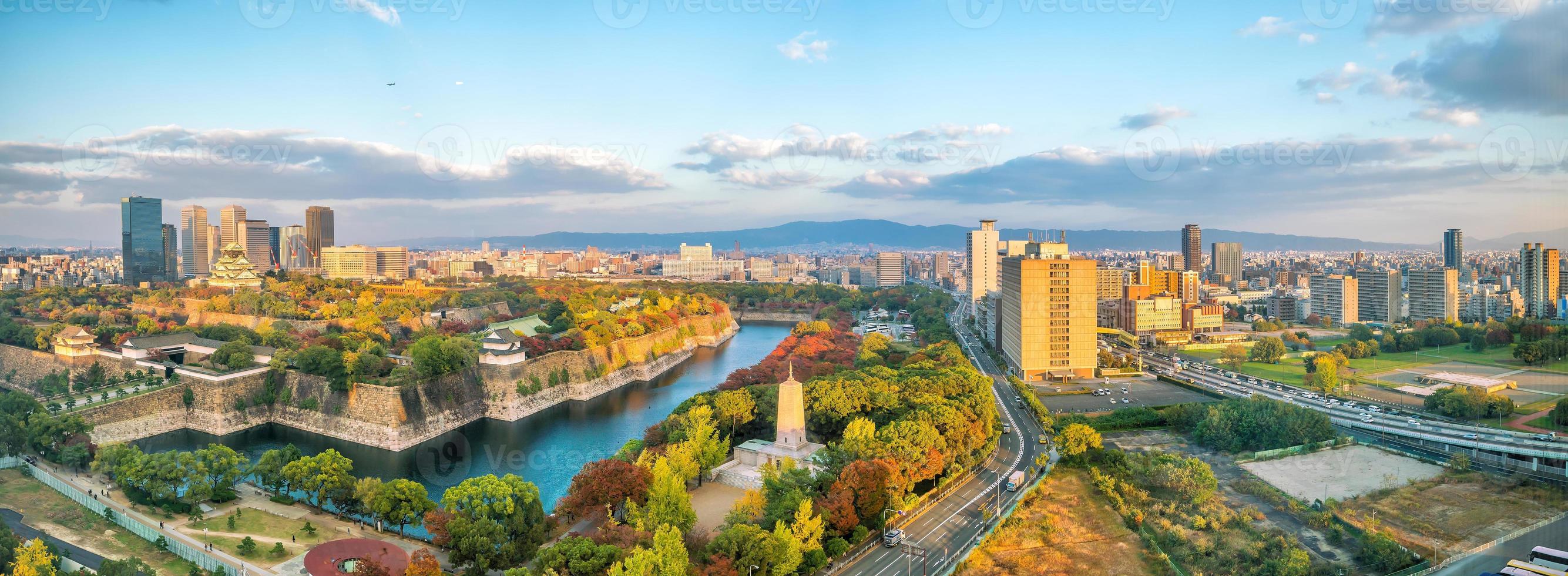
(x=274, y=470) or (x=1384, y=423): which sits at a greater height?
(x=274, y=470)

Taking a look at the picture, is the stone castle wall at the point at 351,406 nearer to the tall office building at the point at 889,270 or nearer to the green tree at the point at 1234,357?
the green tree at the point at 1234,357

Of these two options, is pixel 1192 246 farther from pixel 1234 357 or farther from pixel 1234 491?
pixel 1234 491

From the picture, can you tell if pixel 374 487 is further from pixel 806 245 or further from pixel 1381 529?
pixel 806 245

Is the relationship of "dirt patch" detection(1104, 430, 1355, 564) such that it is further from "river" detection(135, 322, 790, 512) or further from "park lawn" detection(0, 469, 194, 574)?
"park lawn" detection(0, 469, 194, 574)

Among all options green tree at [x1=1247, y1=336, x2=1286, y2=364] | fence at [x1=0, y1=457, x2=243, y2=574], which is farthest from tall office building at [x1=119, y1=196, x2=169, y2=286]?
green tree at [x1=1247, y1=336, x2=1286, y2=364]

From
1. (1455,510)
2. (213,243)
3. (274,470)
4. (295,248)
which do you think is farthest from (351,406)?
(295,248)

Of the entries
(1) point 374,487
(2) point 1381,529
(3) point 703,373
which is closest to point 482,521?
(1) point 374,487

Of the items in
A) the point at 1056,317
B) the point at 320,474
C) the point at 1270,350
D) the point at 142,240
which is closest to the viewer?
the point at 320,474

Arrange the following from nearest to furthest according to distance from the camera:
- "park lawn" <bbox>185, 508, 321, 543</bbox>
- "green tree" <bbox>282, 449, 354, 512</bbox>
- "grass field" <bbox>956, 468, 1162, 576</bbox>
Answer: "grass field" <bbox>956, 468, 1162, 576</bbox>
"park lawn" <bbox>185, 508, 321, 543</bbox>
"green tree" <bbox>282, 449, 354, 512</bbox>
